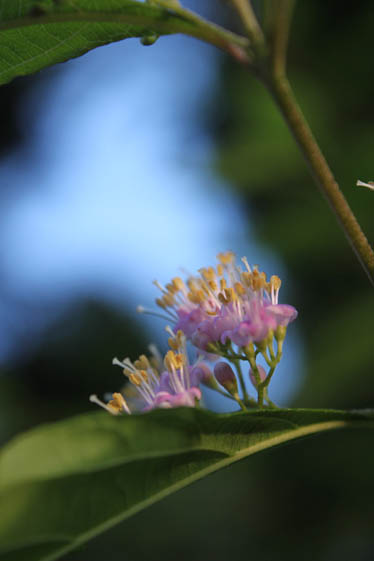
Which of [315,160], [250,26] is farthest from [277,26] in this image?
[315,160]

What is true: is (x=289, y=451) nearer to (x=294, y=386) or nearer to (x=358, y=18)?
(x=294, y=386)

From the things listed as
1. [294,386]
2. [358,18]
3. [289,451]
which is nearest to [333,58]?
[358,18]

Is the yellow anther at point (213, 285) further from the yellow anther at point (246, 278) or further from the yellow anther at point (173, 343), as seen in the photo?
the yellow anther at point (173, 343)

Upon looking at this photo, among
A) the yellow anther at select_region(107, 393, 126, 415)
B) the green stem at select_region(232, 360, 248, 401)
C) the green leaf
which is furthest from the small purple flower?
the green leaf

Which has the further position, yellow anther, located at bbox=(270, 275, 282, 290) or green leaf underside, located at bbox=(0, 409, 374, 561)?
yellow anther, located at bbox=(270, 275, 282, 290)

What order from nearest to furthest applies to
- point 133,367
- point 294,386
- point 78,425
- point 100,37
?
1. point 78,425
2. point 100,37
3. point 133,367
4. point 294,386

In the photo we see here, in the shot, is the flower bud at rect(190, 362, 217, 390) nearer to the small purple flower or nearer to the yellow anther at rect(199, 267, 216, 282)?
the small purple flower
